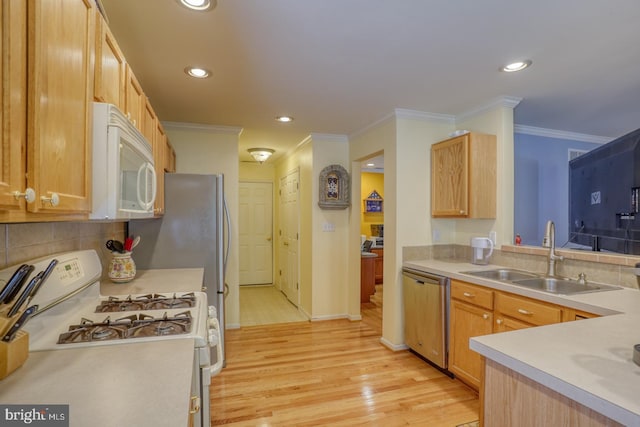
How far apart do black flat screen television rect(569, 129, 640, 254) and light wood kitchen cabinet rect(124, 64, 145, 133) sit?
10.5ft

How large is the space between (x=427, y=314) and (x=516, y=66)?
6.65 feet

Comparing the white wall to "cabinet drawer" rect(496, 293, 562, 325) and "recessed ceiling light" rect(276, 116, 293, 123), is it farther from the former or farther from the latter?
"cabinet drawer" rect(496, 293, 562, 325)

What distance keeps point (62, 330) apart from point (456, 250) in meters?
3.20

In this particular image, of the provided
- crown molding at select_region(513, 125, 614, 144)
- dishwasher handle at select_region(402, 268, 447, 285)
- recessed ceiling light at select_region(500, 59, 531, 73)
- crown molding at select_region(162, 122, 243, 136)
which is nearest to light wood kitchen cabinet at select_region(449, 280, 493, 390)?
dishwasher handle at select_region(402, 268, 447, 285)

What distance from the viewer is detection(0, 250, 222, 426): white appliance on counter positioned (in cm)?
116

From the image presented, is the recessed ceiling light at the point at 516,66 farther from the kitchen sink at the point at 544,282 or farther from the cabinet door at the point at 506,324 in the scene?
the cabinet door at the point at 506,324

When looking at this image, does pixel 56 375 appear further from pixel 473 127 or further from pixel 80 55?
pixel 473 127

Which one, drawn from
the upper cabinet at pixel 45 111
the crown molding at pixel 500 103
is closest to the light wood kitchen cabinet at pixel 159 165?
the upper cabinet at pixel 45 111

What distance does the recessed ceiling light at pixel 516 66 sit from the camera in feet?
7.02

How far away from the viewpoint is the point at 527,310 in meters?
2.02

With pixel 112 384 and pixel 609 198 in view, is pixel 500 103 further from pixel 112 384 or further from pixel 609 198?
pixel 112 384

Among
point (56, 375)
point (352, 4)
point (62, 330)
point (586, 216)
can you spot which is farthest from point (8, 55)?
A: point (586, 216)

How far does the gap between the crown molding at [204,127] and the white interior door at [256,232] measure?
2.50 metres

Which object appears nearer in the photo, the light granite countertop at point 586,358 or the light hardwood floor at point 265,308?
the light granite countertop at point 586,358
